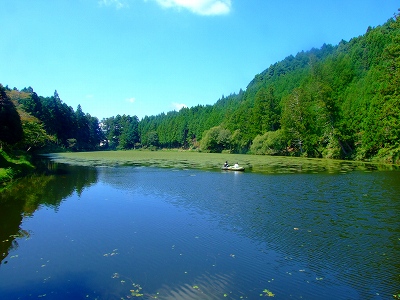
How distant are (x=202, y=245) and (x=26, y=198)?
1587cm

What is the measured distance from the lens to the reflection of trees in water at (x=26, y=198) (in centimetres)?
1374

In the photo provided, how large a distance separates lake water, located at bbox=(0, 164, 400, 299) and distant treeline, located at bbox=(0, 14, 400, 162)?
26576 mm

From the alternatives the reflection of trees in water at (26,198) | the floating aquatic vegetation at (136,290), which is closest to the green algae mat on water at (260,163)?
the reflection of trees in water at (26,198)

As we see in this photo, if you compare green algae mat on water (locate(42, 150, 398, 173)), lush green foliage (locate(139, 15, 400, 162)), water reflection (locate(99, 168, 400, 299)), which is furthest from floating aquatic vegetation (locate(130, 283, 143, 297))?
lush green foliage (locate(139, 15, 400, 162))

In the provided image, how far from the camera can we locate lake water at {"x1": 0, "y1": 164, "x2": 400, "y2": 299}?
8734 millimetres

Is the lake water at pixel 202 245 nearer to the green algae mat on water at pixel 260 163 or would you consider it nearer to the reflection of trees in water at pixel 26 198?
the reflection of trees in water at pixel 26 198

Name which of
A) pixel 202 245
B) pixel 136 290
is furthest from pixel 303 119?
pixel 136 290

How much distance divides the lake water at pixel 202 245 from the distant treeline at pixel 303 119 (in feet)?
87.2

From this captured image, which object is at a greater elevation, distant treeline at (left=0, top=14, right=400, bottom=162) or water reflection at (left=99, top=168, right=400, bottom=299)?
distant treeline at (left=0, top=14, right=400, bottom=162)

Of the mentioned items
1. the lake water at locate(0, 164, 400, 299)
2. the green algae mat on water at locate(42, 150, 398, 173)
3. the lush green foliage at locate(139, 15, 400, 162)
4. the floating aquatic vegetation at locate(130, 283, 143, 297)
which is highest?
the lush green foliage at locate(139, 15, 400, 162)

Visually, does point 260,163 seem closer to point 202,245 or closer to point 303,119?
point 303,119

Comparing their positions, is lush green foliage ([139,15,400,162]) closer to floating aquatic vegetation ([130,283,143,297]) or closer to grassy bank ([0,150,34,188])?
floating aquatic vegetation ([130,283,143,297])

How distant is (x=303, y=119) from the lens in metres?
76.6

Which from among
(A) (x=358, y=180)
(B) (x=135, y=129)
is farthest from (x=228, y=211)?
(B) (x=135, y=129)
